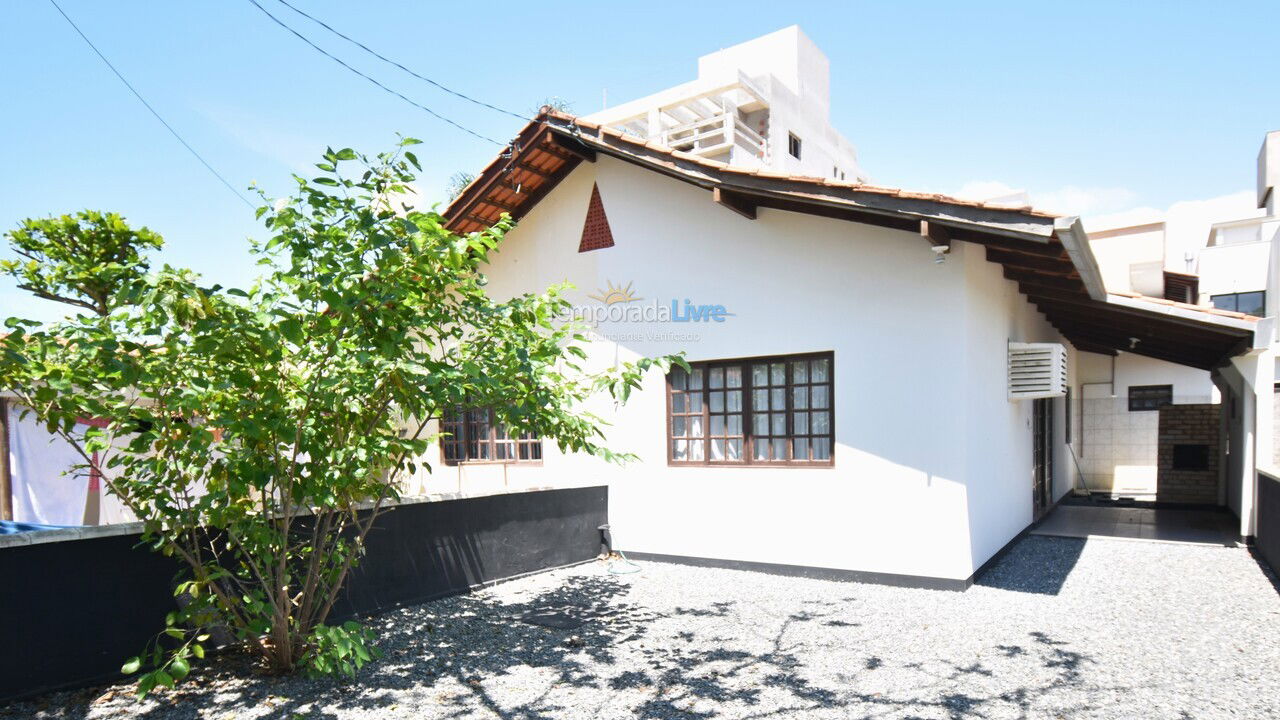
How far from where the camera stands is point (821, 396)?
276 inches

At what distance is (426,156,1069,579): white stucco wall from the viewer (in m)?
Result: 6.35

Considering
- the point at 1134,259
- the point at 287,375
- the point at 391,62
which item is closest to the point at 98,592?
the point at 287,375

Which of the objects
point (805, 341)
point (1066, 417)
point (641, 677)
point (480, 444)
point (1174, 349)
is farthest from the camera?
point (1066, 417)

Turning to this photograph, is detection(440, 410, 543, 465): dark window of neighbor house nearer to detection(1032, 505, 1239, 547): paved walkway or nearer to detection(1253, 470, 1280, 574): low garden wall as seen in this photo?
detection(1032, 505, 1239, 547): paved walkway

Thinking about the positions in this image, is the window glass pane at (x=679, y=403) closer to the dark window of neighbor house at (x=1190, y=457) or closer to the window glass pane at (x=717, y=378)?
the window glass pane at (x=717, y=378)

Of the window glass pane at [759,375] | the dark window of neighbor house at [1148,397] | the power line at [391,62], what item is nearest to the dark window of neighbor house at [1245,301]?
the dark window of neighbor house at [1148,397]

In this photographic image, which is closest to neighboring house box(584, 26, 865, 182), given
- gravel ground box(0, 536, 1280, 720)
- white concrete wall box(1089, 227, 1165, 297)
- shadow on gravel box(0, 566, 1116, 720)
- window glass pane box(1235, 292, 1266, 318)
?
white concrete wall box(1089, 227, 1165, 297)

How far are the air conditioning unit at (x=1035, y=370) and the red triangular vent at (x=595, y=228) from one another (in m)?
4.80

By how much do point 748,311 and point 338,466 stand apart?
4531 millimetres

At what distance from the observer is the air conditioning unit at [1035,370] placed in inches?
300

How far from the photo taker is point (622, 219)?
8.23m

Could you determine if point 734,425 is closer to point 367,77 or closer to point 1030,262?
point 1030,262

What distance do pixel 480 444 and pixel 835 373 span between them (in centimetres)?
497

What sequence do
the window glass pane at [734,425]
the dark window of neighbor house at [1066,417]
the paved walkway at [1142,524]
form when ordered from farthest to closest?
1. the dark window of neighbor house at [1066,417]
2. the paved walkway at [1142,524]
3. the window glass pane at [734,425]
